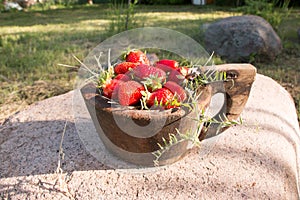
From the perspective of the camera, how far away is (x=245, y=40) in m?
3.51

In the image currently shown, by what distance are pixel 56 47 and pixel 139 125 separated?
3160mm

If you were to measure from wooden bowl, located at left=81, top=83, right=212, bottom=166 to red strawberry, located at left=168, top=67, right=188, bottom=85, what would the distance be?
85 mm

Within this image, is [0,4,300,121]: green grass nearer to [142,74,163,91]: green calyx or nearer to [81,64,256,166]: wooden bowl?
[81,64,256,166]: wooden bowl

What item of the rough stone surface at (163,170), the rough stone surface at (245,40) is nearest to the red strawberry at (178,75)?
the rough stone surface at (163,170)

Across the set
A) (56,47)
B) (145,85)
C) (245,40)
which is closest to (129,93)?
(145,85)

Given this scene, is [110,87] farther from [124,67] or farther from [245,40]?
[245,40]

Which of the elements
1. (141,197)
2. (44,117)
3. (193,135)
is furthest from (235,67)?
(44,117)

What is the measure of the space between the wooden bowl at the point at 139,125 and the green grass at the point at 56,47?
1457 mm

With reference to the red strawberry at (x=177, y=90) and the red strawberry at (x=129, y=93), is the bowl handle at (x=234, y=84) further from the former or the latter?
the red strawberry at (x=129, y=93)

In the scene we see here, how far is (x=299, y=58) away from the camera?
3639mm

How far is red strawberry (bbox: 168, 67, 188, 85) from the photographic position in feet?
3.79

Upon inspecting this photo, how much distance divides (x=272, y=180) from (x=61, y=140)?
93 cm

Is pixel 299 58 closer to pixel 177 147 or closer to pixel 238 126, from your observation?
pixel 238 126

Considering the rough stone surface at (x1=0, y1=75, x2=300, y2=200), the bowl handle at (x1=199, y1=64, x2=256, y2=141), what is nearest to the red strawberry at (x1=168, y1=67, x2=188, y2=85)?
the bowl handle at (x1=199, y1=64, x2=256, y2=141)
